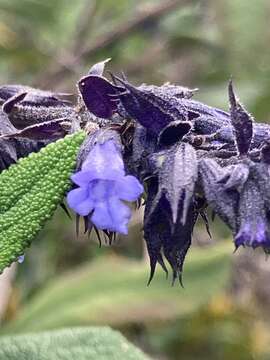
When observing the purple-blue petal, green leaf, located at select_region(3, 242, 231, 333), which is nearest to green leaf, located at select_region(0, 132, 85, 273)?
the purple-blue petal

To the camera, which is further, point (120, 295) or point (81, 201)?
point (120, 295)

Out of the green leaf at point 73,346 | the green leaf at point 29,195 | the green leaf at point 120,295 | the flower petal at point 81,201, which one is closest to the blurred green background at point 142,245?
the green leaf at point 120,295

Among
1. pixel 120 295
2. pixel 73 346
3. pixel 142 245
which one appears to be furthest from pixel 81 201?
pixel 142 245

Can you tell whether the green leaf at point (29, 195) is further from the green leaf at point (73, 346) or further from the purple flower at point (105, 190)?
the green leaf at point (73, 346)

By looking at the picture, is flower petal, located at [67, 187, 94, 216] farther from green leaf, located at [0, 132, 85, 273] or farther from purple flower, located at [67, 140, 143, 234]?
green leaf, located at [0, 132, 85, 273]

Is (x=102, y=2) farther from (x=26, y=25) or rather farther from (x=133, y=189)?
(x=133, y=189)

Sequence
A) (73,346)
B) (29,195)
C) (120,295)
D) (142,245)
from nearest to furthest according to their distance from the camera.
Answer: (29,195), (73,346), (120,295), (142,245)

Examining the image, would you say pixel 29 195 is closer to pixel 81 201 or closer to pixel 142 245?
pixel 81 201
